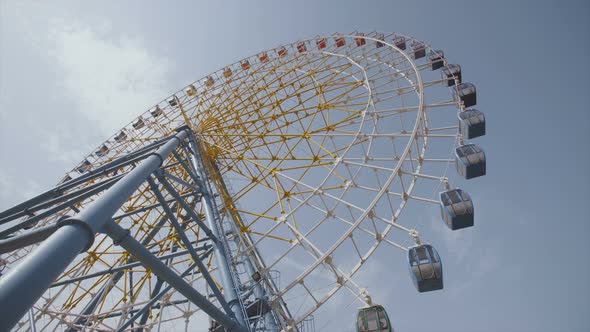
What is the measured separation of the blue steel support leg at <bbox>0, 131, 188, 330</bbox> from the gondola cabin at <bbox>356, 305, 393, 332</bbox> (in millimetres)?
6604

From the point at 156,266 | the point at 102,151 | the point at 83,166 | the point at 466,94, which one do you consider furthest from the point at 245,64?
the point at 156,266

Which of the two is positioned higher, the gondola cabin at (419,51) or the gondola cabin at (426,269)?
the gondola cabin at (419,51)

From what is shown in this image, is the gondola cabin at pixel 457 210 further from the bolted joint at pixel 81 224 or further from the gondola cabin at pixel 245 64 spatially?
the gondola cabin at pixel 245 64

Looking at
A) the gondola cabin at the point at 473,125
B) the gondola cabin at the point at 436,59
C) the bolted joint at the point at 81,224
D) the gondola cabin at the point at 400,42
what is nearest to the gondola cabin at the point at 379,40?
the gondola cabin at the point at 400,42

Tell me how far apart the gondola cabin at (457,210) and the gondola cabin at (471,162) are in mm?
1160

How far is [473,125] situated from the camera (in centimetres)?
1365

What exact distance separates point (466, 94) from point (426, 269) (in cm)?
903

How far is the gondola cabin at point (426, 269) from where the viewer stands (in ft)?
32.4

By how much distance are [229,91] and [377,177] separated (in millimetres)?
10044

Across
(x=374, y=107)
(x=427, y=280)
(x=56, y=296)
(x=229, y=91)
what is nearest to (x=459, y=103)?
(x=374, y=107)

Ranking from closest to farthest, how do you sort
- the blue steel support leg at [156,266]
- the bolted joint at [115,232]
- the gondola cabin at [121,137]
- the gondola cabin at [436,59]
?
the bolted joint at [115,232], the blue steel support leg at [156,266], the gondola cabin at [436,59], the gondola cabin at [121,137]

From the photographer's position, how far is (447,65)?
1783 centimetres

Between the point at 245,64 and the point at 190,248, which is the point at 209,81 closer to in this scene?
the point at 245,64

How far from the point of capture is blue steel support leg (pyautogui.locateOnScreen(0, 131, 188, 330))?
2996 mm
